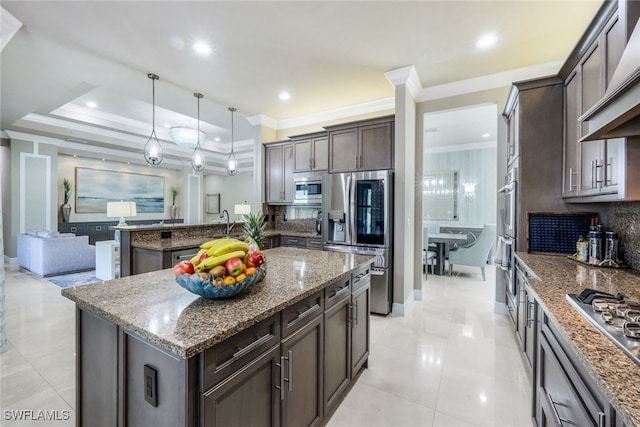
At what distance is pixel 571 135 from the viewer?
7.09 ft

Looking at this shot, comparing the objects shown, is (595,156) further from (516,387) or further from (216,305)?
(216,305)

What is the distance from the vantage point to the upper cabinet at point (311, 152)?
4.31 metres

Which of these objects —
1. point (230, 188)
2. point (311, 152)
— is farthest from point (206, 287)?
point (230, 188)

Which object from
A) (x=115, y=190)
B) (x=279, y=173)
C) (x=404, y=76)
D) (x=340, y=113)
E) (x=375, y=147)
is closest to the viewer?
(x=404, y=76)

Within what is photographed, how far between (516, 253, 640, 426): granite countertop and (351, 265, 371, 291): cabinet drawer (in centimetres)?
106

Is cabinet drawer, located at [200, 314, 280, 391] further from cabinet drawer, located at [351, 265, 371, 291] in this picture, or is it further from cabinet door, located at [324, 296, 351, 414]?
cabinet drawer, located at [351, 265, 371, 291]

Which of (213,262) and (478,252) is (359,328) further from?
(478,252)

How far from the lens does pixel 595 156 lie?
1.78m

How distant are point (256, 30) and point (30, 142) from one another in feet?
21.5

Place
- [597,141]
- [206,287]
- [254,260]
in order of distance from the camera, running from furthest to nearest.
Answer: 1. [597,141]
2. [254,260]
3. [206,287]

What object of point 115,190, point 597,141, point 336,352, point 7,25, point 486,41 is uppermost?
point 486,41

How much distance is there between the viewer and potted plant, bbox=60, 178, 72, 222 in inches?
276

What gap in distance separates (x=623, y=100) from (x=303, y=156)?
385 centimetres

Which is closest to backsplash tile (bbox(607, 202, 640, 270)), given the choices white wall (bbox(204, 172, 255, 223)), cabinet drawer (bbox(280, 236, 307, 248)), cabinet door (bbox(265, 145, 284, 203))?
cabinet drawer (bbox(280, 236, 307, 248))
